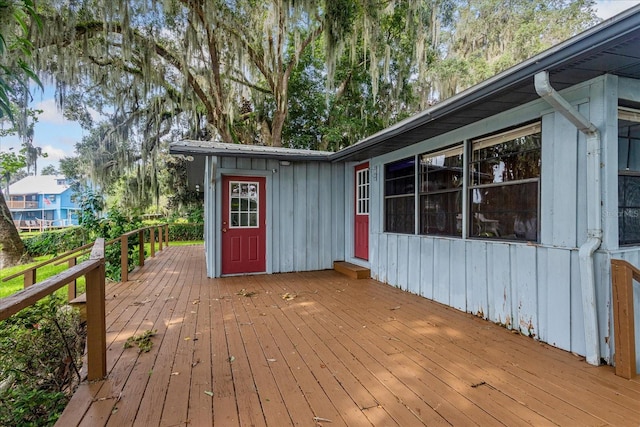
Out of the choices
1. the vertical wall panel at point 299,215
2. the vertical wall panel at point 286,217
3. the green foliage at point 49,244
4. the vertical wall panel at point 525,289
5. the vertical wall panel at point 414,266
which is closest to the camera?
A: the vertical wall panel at point 525,289

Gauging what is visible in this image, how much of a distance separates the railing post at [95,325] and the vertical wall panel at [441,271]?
3739 mm

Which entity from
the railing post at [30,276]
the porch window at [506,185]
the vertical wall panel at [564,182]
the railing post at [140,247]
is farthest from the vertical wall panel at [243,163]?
the vertical wall panel at [564,182]

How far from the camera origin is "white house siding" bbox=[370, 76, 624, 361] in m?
2.57

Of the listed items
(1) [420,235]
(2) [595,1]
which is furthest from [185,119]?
(2) [595,1]

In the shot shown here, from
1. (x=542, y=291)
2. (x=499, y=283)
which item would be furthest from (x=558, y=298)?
(x=499, y=283)

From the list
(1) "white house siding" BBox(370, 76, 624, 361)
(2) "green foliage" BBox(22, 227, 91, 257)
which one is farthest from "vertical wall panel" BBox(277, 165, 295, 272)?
(2) "green foliage" BBox(22, 227, 91, 257)

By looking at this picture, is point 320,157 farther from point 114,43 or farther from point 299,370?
point 114,43

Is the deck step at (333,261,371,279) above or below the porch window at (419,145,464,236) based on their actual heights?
below

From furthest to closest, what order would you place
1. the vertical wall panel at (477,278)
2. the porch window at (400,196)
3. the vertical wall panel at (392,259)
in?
the vertical wall panel at (392,259) < the porch window at (400,196) < the vertical wall panel at (477,278)

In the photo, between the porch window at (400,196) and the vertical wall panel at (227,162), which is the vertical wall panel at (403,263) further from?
the vertical wall panel at (227,162)

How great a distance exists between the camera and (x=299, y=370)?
252cm

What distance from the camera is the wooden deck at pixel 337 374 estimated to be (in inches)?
76.9

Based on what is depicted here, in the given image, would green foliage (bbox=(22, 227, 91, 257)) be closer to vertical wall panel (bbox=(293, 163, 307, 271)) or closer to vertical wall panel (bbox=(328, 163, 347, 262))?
vertical wall panel (bbox=(293, 163, 307, 271))

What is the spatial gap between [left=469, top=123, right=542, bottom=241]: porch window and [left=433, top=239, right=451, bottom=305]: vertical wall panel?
0.46 meters
